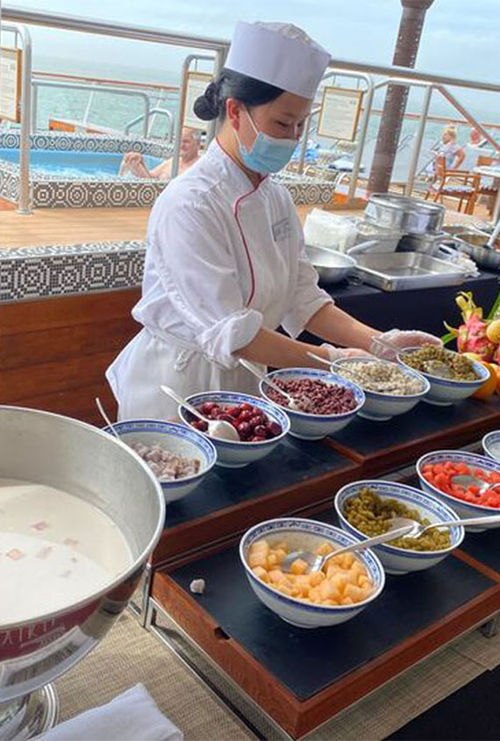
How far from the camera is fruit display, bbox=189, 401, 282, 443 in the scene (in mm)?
1190

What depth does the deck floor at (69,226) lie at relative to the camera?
91.1 inches

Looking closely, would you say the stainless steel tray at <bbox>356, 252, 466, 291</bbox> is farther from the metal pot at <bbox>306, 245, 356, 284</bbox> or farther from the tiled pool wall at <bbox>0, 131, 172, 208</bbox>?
the tiled pool wall at <bbox>0, 131, 172, 208</bbox>

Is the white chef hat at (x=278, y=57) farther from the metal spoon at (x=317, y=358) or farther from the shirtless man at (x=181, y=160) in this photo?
the shirtless man at (x=181, y=160)

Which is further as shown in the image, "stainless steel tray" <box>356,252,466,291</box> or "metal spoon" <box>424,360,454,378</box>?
"stainless steel tray" <box>356,252,466,291</box>

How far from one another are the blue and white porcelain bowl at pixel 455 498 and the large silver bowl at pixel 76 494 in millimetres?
629

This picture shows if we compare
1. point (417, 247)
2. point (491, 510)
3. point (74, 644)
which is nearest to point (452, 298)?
point (417, 247)

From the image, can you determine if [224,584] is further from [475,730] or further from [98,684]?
[475,730]

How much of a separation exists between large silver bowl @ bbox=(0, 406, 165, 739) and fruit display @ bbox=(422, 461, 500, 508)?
66cm

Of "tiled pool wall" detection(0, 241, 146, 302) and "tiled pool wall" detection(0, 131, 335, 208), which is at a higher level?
"tiled pool wall" detection(0, 131, 335, 208)

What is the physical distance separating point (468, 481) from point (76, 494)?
0.76 meters

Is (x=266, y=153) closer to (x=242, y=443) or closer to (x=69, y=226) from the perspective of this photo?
(x=242, y=443)

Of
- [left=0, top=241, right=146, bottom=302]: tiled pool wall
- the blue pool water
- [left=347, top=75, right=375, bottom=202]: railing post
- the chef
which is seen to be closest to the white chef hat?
the chef

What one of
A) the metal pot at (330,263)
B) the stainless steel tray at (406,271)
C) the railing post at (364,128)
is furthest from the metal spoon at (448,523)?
the railing post at (364,128)

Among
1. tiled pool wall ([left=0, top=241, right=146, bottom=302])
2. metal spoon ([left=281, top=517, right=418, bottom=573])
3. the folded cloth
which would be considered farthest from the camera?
tiled pool wall ([left=0, top=241, right=146, bottom=302])
